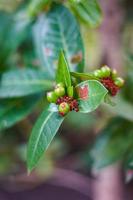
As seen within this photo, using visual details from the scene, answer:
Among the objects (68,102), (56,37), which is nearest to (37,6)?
(56,37)

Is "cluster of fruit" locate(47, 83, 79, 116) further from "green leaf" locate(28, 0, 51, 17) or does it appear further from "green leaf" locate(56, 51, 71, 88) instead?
"green leaf" locate(28, 0, 51, 17)

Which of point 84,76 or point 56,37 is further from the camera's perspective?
point 56,37

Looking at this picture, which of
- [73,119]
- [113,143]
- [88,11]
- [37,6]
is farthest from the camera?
[73,119]

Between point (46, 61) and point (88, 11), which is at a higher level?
point (88, 11)

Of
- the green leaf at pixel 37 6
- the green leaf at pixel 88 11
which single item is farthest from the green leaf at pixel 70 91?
the green leaf at pixel 37 6

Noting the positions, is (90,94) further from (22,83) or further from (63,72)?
(22,83)

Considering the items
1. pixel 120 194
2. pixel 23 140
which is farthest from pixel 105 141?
pixel 23 140

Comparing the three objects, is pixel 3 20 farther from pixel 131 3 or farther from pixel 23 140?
pixel 23 140

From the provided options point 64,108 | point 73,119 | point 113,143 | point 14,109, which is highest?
point 64,108
